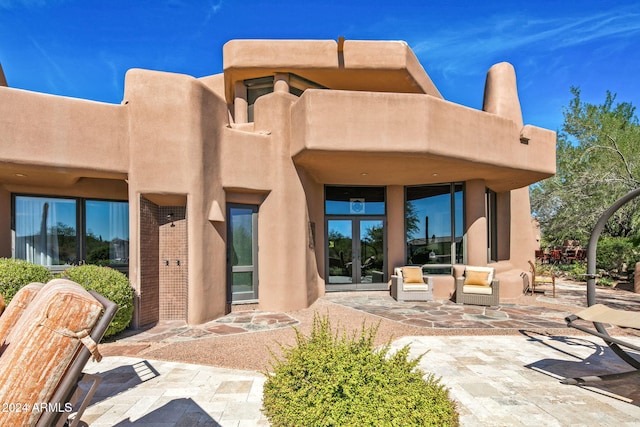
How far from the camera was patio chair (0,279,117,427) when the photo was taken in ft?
5.15

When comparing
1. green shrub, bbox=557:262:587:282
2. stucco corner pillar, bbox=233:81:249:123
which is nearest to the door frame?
stucco corner pillar, bbox=233:81:249:123

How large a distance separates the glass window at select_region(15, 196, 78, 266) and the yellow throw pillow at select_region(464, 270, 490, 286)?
1120 centimetres

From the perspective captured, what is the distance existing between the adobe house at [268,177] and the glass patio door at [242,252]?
36 millimetres

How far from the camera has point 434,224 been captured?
11195mm

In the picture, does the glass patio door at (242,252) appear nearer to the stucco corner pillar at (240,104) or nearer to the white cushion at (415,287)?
the stucco corner pillar at (240,104)

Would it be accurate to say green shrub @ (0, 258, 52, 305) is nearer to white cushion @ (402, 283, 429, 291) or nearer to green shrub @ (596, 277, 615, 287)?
white cushion @ (402, 283, 429, 291)

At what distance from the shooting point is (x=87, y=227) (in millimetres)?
8672

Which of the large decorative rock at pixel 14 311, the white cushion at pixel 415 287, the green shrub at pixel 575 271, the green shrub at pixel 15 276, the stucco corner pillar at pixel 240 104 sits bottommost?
the green shrub at pixel 575 271

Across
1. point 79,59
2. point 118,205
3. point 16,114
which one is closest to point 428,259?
point 118,205

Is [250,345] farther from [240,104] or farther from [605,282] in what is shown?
[605,282]

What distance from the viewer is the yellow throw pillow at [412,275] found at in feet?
31.8

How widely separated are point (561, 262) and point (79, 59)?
89.2 ft

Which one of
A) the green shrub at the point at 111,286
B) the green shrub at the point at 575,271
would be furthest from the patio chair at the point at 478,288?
the green shrub at the point at 575,271

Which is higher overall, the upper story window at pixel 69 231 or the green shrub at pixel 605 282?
the upper story window at pixel 69 231
